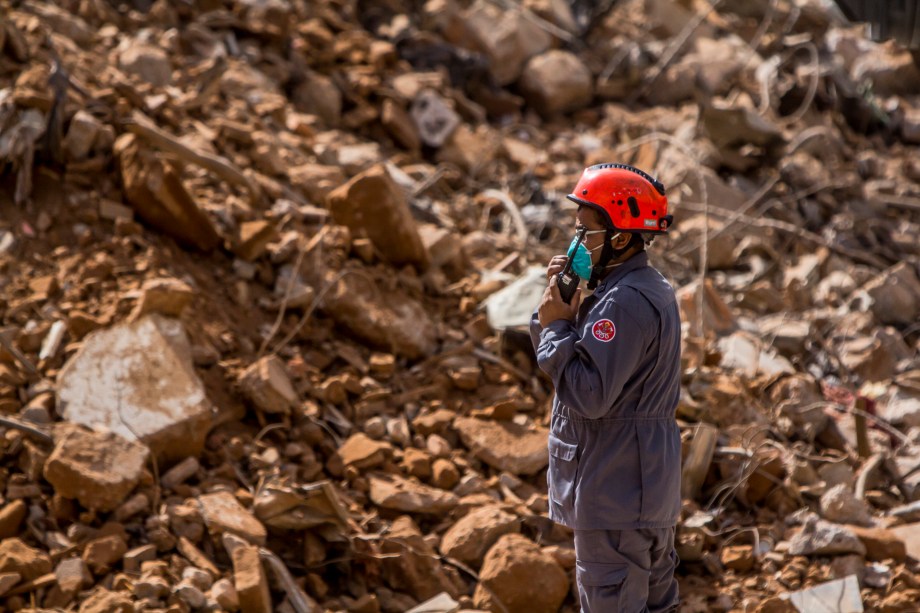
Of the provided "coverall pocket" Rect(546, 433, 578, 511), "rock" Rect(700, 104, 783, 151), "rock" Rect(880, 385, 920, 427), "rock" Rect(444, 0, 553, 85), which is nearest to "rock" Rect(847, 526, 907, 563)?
"rock" Rect(880, 385, 920, 427)

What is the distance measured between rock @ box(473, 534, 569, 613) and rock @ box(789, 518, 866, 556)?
107cm

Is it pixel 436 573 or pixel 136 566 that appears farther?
pixel 436 573

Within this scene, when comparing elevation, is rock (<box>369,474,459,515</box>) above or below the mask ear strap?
below

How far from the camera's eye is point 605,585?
2.78 m

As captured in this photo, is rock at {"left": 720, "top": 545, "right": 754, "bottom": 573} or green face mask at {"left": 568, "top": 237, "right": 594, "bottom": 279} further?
rock at {"left": 720, "top": 545, "right": 754, "bottom": 573}

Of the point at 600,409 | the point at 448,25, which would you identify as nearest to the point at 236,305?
the point at 600,409

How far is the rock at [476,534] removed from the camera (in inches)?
148

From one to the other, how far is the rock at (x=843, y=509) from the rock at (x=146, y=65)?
175 inches

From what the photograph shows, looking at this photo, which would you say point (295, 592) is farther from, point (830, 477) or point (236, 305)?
point (830, 477)

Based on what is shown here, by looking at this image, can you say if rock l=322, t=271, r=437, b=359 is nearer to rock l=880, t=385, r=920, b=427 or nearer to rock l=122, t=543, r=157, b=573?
rock l=122, t=543, r=157, b=573

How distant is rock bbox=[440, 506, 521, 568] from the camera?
3.76m

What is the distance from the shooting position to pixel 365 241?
489 centimetres

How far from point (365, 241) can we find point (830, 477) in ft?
8.20

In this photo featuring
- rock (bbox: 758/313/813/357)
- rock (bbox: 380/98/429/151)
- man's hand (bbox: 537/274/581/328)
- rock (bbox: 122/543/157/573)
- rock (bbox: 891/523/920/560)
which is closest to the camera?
man's hand (bbox: 537/274/581/328)
